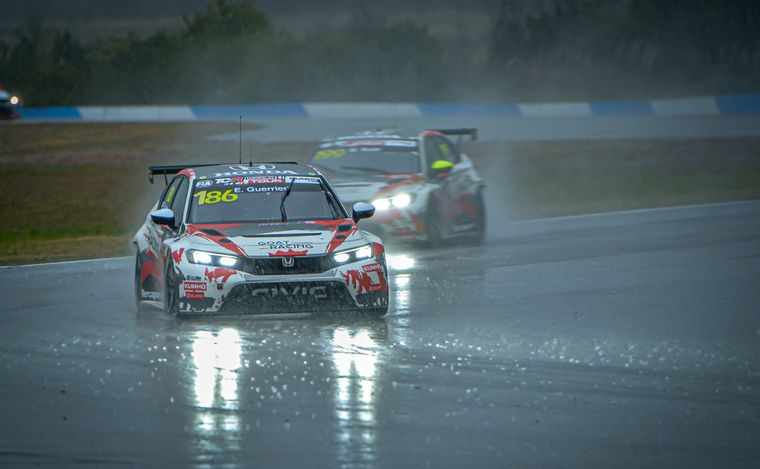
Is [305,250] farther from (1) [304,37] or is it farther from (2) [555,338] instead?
(1) [304,37]

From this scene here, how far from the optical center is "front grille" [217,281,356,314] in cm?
995

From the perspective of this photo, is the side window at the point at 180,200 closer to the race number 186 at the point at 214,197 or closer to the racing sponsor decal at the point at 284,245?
the race number 186 at the point at 214,197

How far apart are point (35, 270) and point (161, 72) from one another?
50.1m

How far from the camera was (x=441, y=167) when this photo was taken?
16.4 metres

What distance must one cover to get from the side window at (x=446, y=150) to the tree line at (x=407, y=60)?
33341 mm

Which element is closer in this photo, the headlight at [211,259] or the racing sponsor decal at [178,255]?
the headlight at [211,259]

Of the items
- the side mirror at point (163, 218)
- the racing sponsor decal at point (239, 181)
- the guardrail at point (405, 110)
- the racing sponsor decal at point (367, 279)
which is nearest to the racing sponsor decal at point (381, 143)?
the racing sponsor decal at point (239, 181)

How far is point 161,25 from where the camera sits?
2525 inches

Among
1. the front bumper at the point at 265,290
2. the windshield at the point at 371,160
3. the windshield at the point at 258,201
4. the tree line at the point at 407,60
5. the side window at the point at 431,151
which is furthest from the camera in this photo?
the tree line at the point at 407,60

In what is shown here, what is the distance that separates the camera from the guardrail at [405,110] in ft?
141

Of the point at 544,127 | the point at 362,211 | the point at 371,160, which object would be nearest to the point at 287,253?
the point at 362,211

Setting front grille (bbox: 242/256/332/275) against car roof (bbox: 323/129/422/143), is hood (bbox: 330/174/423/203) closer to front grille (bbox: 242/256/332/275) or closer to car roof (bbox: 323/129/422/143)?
car roof (bbox: 323/129/422/143)

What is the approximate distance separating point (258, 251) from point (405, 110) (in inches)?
1445

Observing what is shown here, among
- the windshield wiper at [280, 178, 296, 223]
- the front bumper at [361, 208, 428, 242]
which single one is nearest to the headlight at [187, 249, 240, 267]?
the windshield wiper at [280, 178, 296, 223]
